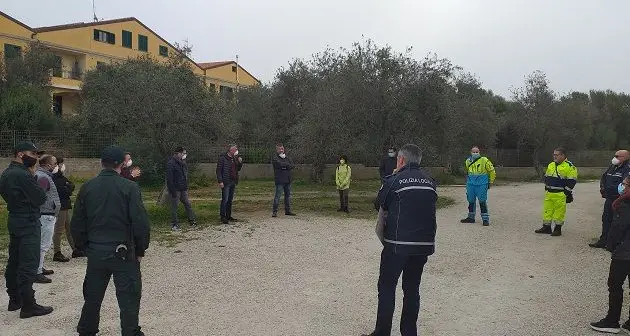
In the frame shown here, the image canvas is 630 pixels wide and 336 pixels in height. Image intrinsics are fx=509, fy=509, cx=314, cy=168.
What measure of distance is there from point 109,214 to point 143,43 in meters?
40.4

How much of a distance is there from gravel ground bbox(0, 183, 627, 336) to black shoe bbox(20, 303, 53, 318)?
0.27ft

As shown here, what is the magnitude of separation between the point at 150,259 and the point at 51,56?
961 inches

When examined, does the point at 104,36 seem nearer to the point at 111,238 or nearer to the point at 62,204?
the point at 62,204

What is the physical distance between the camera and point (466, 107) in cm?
2955

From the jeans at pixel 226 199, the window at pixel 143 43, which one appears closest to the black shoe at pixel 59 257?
the jeans at pixel 226 199

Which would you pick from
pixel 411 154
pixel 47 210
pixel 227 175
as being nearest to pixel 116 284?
pixel 411 154

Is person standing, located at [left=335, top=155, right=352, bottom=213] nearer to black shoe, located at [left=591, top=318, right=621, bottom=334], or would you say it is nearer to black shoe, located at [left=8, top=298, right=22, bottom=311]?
black shoe, located at [left=591, top=318, right=621, bottom=334]

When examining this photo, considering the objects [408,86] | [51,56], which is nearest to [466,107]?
[408,86]

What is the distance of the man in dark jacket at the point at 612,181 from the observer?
9328 millimetres

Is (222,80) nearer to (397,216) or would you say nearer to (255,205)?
(255,205)

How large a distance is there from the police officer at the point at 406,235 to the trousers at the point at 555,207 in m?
7.16

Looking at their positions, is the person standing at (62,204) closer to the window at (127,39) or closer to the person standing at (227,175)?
the person standing at (227,175)

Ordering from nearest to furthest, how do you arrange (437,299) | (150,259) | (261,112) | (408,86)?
(437,299)
(150,259)
(408,86)
(261,112)

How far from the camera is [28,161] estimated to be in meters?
5.82
